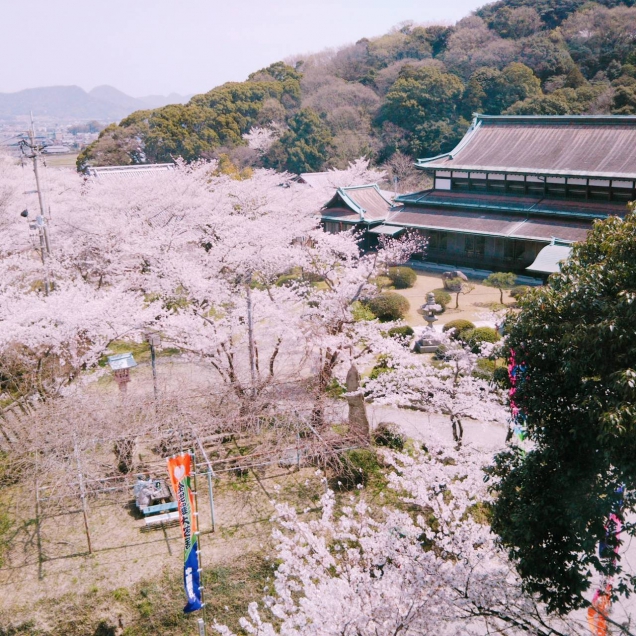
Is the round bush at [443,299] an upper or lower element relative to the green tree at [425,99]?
lower

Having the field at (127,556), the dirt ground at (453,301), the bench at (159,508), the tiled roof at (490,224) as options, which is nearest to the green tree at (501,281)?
the dirt ground at (453,301)

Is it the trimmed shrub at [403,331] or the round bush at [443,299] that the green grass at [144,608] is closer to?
the trimmed shrub at [403,331]

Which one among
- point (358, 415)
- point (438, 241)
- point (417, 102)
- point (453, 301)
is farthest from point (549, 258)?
point (417, 102)

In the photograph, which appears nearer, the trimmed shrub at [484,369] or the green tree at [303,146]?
the trimmed shrub at [484,369]

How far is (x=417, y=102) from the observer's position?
53000 mm

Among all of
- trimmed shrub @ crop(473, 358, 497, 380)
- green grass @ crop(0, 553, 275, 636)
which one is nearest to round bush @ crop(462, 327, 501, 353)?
trimmed shrub @ crop(473, 358, 497, 380)

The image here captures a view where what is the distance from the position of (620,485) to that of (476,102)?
2058 inches

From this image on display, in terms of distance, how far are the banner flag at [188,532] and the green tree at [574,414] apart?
4477 millimetres

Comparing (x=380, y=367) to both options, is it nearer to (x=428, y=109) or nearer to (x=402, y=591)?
(x=402, y=591)

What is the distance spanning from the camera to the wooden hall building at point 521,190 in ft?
83.9

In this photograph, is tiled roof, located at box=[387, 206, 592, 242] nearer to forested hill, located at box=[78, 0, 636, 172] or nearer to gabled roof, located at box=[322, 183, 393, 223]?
gabled roof, located at box=[322, 183, 393, 223]

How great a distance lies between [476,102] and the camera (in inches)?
2098

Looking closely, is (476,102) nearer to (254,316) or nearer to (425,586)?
(254,316)

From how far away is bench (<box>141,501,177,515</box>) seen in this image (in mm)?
11797
